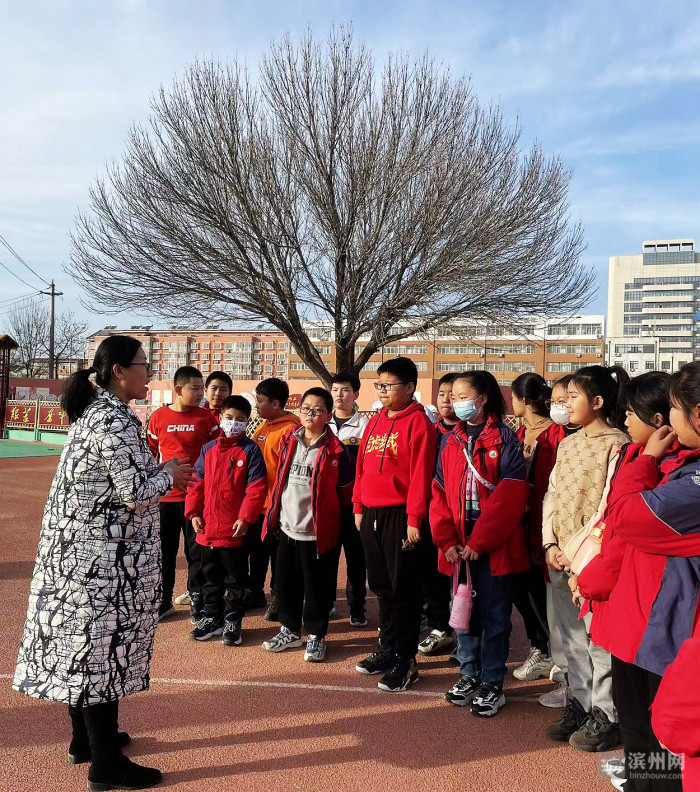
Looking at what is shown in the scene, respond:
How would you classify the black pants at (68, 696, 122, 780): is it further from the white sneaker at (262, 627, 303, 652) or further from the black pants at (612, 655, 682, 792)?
the black pants at (612, 655, 682, 792)

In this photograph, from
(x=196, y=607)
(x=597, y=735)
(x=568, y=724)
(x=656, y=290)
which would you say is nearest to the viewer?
(x=597, y=735)

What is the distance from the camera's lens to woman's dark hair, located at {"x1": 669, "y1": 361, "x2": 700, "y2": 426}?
220 centimetres

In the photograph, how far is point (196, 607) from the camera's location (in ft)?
17.0

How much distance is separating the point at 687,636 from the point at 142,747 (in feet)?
8.59

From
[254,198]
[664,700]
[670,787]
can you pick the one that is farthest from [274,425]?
[254,198]

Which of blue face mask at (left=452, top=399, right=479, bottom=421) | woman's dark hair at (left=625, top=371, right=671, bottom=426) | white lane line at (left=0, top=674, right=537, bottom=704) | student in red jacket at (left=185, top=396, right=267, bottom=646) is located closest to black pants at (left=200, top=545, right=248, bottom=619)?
student in red jacket at (left=185, top=396, right=267, bottom=646)

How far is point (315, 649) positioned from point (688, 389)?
324cm

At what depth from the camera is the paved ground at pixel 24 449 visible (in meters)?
18.7

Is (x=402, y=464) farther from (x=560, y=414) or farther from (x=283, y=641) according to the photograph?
(x=283, y=641)

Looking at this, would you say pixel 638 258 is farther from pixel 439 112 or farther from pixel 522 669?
pixel 522 669

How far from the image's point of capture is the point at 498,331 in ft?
53.9

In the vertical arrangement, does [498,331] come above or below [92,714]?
above

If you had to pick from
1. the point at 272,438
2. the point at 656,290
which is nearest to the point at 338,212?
the point at 272,438

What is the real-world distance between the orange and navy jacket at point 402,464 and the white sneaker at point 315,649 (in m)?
1.03
